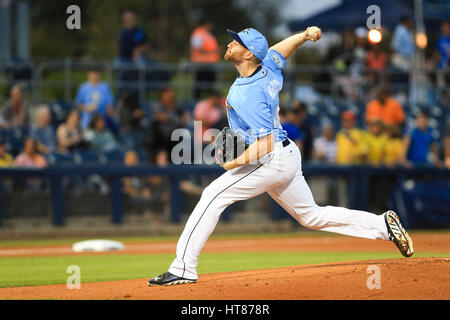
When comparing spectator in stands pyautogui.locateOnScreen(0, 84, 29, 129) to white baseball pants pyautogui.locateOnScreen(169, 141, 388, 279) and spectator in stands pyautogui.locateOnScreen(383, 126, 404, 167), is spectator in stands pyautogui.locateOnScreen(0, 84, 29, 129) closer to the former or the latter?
spectator in stands pyautogui.locateOnScreen(383, 126, 404, 167)

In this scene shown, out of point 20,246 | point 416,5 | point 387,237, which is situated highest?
point 416,5

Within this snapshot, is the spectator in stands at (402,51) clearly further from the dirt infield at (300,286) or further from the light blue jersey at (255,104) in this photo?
the light blue jersey at (255,104)

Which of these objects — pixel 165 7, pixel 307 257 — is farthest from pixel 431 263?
pixel 165 7

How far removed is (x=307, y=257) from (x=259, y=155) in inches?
172

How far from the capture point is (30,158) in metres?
14.1

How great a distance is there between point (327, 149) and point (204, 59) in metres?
3.96

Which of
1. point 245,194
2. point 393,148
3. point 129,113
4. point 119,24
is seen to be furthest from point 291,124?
point 119,24

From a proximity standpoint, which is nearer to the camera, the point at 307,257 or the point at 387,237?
the point at 387,237

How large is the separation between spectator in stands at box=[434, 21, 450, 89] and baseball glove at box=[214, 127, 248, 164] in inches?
526

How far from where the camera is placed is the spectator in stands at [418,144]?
15.4 meters

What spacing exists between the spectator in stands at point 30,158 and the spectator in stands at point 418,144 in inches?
276

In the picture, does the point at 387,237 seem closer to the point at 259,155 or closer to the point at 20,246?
the point at 259,155

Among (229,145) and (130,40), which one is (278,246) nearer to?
(229,145)
